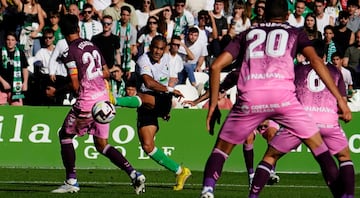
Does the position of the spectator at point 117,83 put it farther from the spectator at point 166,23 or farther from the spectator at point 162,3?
the spectator at point 162,3

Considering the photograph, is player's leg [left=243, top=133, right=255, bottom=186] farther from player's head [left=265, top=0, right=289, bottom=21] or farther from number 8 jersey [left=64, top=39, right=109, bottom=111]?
player's head [left=265, top=0, right=289, bottom=21]

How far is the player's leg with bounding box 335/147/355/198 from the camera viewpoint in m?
13.1

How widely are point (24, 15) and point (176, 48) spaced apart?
11.3 feet

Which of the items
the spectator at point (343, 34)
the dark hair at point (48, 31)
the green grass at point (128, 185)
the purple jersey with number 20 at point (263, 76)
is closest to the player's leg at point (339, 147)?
the purple jersey with number 20 at point (263, 76)

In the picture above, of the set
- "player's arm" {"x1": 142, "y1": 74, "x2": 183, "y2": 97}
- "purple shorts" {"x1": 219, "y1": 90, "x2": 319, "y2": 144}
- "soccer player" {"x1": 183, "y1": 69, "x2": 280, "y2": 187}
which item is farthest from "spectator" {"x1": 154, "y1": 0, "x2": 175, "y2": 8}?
"purple shorts" {"x1": 219, "y1": 90, "x2": 319, "y2": 144}

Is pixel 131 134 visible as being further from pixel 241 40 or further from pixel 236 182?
pixel 241 40

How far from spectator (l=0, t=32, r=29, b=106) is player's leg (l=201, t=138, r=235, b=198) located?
11.4 meters

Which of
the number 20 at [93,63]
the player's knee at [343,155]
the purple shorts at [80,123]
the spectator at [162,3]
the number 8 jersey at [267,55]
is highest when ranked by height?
the number 8 jersey at [267,55]

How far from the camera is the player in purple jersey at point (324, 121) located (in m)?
13.1

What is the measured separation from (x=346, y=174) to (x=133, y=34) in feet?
39.8

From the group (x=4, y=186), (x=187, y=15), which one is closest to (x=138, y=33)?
(x=187, y=15)

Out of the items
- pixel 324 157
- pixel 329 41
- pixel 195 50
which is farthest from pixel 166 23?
pixel 324 157

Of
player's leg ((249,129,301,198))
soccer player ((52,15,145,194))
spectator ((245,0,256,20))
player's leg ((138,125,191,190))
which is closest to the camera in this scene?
player's leg ((249,129,301,198))

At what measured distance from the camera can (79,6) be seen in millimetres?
25547
